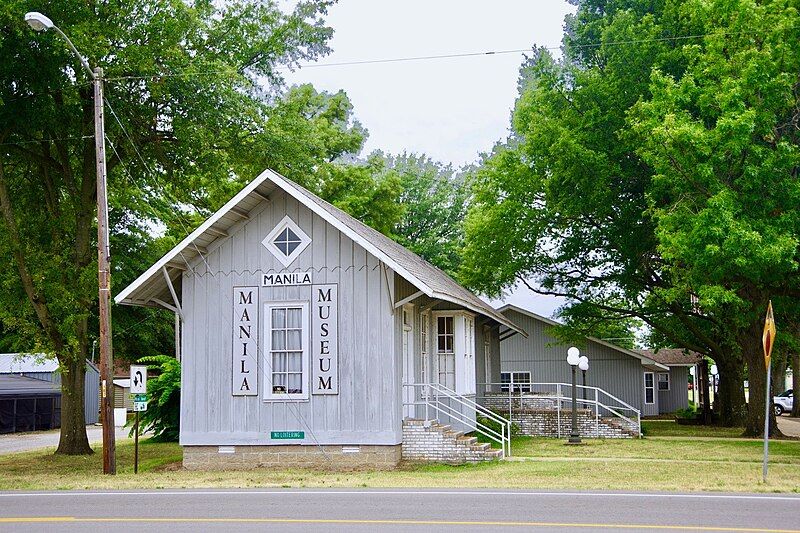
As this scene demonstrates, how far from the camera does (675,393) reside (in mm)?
57781

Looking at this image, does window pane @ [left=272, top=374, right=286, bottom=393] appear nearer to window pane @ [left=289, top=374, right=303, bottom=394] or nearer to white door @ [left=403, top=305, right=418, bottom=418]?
window pane @ [left=289, top=374, right=303, bottom=394]

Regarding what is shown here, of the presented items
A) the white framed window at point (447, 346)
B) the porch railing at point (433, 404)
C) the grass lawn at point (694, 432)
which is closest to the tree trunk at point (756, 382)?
the grass lawn at point (694, 432)

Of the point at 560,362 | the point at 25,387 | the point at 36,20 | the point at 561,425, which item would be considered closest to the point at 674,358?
the point at 560,362

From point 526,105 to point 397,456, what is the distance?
21.1 m

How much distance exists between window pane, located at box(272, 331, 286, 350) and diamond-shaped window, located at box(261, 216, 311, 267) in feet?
5.03

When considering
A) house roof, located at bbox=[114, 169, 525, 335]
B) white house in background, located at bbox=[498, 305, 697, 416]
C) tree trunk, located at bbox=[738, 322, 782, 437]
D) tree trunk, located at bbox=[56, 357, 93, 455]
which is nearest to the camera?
house roof, located at bbox=[114, 169, 525, 335]

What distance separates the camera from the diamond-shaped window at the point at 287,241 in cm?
2162

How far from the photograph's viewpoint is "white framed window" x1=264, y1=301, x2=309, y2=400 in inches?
838

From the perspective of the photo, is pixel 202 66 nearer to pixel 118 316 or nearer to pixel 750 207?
pixel 750 207

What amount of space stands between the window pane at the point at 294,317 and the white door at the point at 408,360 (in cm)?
261

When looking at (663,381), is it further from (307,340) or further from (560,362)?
(307,340)

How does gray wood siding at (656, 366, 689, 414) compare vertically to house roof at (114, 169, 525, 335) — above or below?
below

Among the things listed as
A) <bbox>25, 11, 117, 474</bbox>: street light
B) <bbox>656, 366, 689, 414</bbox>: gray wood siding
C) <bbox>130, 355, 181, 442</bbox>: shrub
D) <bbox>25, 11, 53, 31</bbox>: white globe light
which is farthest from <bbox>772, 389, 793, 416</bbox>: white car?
<bbox>25, 11, 53, 31</bbox>: white globe light

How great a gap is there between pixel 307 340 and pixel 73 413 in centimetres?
1035
